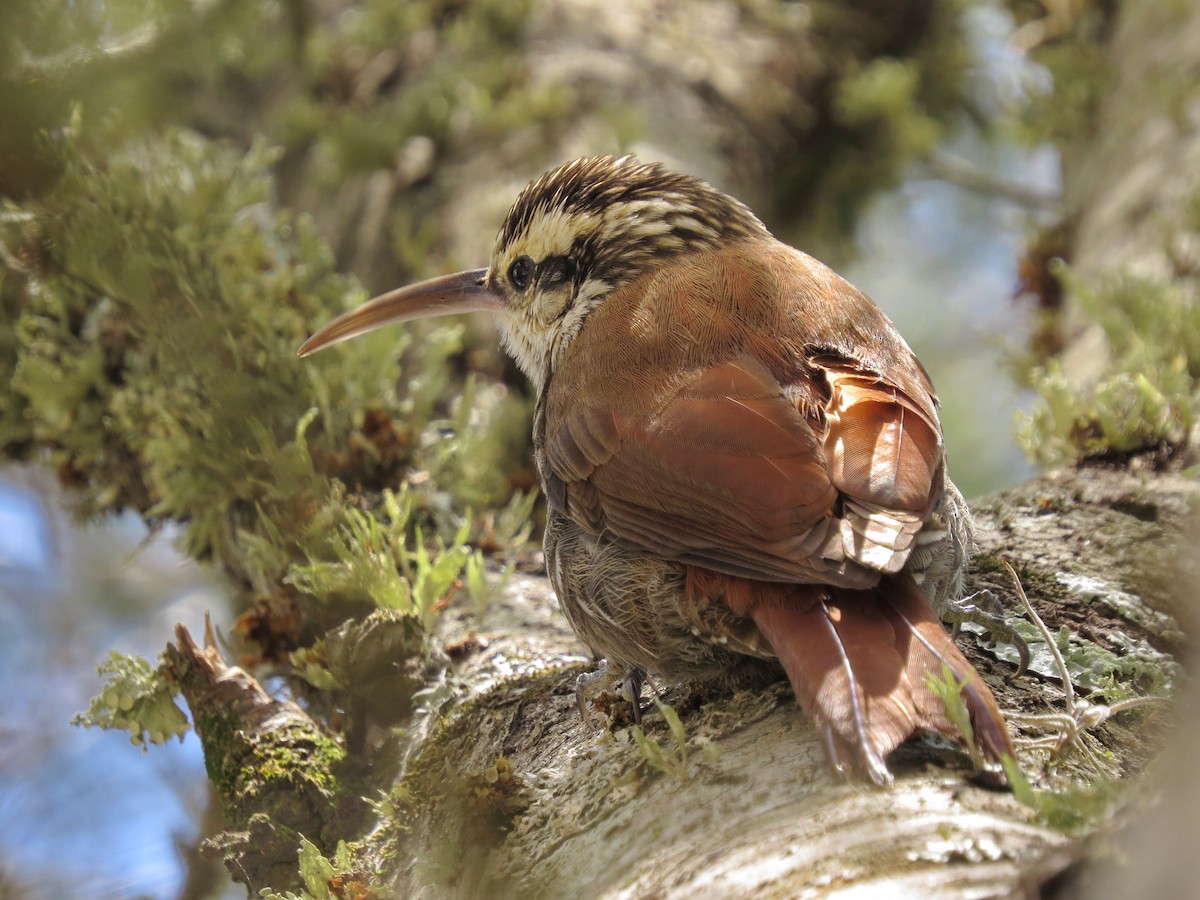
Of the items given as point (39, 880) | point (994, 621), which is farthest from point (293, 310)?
point (994, 621)

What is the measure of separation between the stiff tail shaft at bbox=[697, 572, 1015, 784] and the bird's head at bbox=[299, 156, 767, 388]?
1.28 meters

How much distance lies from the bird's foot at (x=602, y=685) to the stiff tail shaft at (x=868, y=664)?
16.0 inches

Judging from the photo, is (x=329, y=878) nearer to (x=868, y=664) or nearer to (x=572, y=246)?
(x=868, y=664)

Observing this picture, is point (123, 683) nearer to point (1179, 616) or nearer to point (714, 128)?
point (1179, 616)

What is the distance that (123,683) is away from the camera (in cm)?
263

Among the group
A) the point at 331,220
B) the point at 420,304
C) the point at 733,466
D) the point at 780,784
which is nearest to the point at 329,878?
the point at 780,784

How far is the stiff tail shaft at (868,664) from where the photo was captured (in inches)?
65.9

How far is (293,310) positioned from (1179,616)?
8.81 ft

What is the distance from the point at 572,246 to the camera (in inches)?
125

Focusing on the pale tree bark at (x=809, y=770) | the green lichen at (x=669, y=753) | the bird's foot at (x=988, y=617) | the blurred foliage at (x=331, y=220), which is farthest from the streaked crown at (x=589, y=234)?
the green lichen at (x=669, y=753)

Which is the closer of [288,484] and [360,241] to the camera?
[288,484]

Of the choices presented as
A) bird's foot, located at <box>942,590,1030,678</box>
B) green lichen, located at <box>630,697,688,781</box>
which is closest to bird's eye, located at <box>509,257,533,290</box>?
bird's foot, located at <box>942,590,1030,678</box>

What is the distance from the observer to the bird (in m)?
1.86

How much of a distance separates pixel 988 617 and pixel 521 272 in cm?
173
